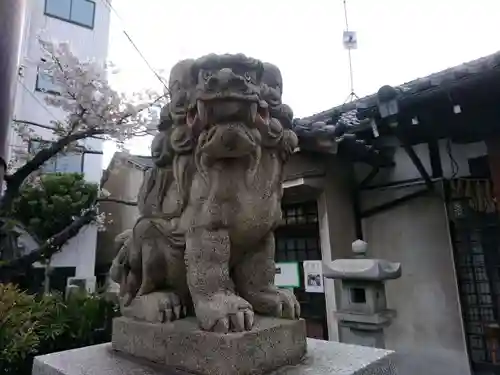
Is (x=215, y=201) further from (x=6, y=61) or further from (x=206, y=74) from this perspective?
(x=6, y=61)

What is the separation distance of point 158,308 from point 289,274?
4007 millimetres

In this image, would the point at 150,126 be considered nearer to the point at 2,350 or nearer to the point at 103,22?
the point at 2,350

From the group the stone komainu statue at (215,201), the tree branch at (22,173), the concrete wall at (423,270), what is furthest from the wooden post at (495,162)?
the tree branch at (22,173)

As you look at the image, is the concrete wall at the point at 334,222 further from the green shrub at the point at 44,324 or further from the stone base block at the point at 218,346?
the stone base block at the point at 218,346

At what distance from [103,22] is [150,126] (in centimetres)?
581

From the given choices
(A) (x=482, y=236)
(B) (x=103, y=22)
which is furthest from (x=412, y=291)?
(B) (x=103, y=22)

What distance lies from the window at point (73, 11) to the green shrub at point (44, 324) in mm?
7856

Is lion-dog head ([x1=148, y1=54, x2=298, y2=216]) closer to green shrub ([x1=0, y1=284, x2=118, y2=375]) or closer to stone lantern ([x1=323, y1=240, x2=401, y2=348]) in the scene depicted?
stone lantern ([x1=323, y1=240, x2=401, y2=348])

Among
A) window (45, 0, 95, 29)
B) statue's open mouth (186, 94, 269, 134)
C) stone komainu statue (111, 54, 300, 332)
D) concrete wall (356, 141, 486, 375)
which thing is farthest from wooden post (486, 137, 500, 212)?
window (45, 0, 95, 29)

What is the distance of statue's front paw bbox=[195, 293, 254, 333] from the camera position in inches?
59.3

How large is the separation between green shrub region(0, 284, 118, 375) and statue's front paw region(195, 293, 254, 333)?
121 inches

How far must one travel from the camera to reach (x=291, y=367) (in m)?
1.59

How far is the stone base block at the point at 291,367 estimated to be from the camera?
61.7 inches

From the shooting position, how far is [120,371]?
164 cm
